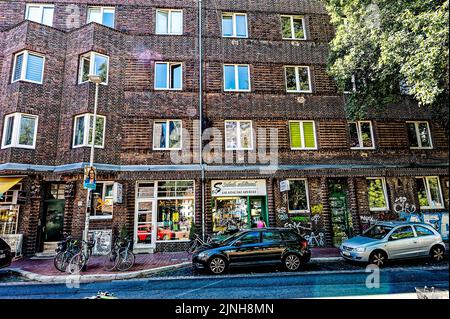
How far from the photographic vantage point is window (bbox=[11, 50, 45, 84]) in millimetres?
13055

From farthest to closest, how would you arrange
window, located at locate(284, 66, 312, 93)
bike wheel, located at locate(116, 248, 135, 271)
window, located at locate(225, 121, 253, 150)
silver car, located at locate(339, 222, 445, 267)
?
1. window, located at locate(284, 66, 312, 93)
2. window, located at locate(225, 121, 253, 150)
3. bike wheel, located at locate(116, 248, 135, 271)
4. silver car, located at locate(339, 222, 445, 267)

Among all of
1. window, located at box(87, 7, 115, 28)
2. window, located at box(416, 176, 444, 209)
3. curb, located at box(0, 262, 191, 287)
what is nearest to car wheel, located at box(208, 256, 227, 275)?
curb, located at box(0, 262, 191, 287)

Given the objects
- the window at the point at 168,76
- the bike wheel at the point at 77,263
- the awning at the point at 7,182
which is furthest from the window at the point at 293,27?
the awning at the point at 7,182

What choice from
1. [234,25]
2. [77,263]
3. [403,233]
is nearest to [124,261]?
[77,263]

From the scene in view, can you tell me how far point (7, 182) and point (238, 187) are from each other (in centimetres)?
1093

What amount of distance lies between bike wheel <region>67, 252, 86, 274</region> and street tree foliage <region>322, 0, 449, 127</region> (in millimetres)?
11709

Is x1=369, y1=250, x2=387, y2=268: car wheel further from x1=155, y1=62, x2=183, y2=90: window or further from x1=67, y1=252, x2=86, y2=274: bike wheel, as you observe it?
x1=155, y1=62, x2=183, y2=90: window

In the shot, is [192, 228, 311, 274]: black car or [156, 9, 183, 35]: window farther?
[156, 9, 183, 35]: window

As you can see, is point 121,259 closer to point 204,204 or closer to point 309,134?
point 204,204

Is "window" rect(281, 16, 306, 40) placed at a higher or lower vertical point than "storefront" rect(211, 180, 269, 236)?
higher

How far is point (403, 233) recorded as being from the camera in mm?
8703

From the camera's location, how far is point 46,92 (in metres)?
13.4

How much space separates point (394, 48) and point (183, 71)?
1007 centimetres
